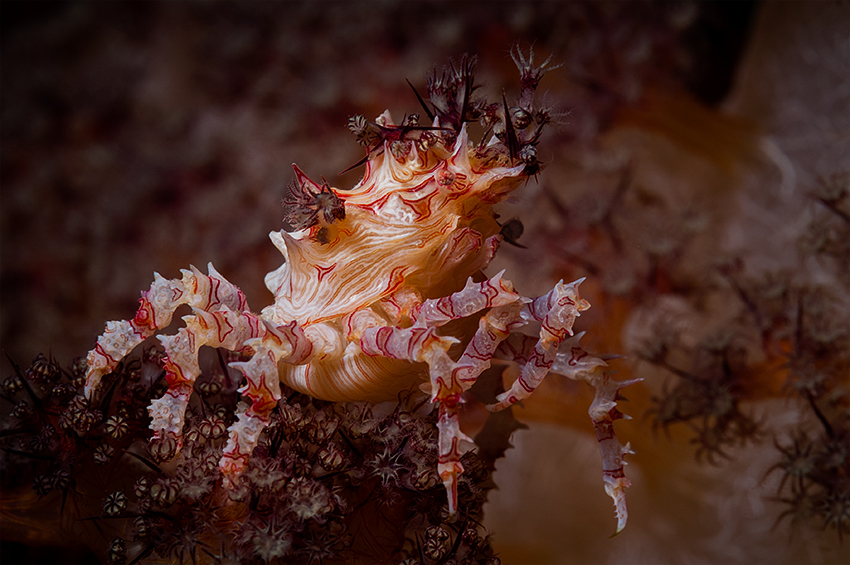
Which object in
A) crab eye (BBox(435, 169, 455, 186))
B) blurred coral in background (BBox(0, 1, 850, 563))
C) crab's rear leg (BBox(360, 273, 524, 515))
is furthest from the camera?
blurred coral in background (BBox(0, 1, 850, 563))

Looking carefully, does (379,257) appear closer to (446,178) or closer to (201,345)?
(446,178)

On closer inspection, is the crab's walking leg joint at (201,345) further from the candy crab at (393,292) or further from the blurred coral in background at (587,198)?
the blurred coral in background at (587,198)

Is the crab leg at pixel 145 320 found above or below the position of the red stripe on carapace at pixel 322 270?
below

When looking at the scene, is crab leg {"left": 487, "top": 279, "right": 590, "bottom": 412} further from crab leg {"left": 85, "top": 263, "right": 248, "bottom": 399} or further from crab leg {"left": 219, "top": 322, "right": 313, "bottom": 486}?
crab leg {"left": 85, "top": 263, "right": 248, "bottom": 399}

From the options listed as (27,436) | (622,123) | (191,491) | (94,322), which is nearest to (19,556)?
(27,436)

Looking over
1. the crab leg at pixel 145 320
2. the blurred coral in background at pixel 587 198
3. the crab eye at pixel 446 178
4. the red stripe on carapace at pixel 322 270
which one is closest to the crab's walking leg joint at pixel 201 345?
the crab leg at pixel 145 320

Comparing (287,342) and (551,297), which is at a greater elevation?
(551,297)

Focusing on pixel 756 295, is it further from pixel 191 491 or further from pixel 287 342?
pixel 191 491

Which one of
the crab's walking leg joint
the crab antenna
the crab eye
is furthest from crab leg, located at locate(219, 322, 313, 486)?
the crab antenna
